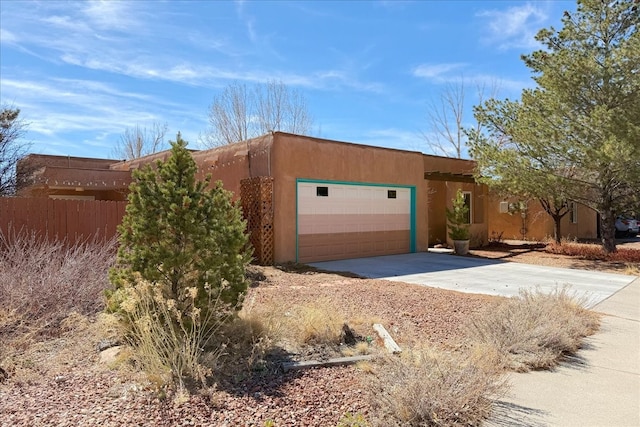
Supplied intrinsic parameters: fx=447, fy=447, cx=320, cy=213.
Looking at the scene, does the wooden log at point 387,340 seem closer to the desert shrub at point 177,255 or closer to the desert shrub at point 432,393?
the desert shrub at point 432,393

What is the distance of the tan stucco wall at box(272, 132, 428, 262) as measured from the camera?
40.7 feet

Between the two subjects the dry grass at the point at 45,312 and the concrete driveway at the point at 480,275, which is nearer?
the dry grass at the point at 45,312

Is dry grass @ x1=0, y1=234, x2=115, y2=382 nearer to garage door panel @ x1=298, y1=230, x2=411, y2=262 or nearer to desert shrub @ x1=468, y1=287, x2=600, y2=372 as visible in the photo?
desert shrub @ x1=468, y1=287, x2=600, y2=372

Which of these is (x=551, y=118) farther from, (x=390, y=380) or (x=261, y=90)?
(x=261, y=90)

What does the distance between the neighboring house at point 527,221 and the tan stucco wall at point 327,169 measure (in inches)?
287

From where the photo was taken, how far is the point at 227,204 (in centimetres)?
485

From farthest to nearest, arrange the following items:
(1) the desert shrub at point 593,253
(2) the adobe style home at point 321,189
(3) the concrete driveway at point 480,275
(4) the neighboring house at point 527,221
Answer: (4) the neighboring house at point 527,221 < (1) the desert shrub at point 593,253 < (2) the adobe style home at point 321,189 < (3) the concrete driveway at point 480,275

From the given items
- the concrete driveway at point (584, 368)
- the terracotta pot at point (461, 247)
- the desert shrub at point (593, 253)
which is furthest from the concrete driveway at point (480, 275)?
the desert shrub at point (593, 253)

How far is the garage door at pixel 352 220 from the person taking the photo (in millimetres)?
13227

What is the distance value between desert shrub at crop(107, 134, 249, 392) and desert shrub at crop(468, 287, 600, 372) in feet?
9.19

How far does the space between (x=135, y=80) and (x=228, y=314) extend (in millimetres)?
15997

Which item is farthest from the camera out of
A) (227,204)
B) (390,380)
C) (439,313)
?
(439,313)

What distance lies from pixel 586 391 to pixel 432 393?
1863mm

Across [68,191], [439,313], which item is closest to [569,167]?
[439,313]
